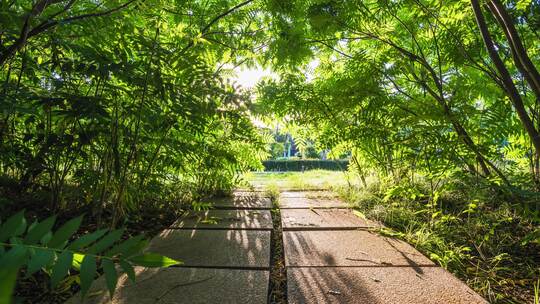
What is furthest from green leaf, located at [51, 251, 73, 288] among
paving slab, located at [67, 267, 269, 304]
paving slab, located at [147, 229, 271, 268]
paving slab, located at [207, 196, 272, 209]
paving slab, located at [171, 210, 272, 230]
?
paving slab, located at [207, 196, 272, 209]

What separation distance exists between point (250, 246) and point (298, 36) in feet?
5.72

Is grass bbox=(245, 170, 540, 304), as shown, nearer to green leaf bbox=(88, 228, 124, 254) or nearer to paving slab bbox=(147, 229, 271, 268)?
paving slab bbox=(147, 229, 271, 268)

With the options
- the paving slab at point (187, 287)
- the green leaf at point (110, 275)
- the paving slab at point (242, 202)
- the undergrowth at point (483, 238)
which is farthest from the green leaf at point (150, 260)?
the paving slab at point (242, 202)

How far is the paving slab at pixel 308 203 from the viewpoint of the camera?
3.04 metres

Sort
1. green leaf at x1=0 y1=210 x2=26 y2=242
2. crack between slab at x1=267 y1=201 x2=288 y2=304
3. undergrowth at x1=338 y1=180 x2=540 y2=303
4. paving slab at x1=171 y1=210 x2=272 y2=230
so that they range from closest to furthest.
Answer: green leaf at x1=0 y1=210 x2=26 y2=242 < crack between slab at x1=267 y1=201 x2=288 y2=304 < undergrowth at x1=338 y1=180 x2=540 y2=303 < paving slab at x1=171 y1=210 x2=272 y2=230

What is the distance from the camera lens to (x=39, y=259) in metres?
0.45

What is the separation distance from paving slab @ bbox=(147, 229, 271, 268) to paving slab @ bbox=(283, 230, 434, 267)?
156mm

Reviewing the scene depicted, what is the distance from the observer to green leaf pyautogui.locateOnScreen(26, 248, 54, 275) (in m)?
0.44

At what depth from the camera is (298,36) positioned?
2627 mm

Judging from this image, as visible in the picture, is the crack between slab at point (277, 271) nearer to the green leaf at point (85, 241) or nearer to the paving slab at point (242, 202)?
the paving slab at point (242, 202)

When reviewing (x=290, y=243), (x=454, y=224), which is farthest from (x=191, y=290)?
(x=454, y=224)

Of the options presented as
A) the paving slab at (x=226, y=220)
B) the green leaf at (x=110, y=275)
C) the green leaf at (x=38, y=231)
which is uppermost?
the green leaf at (x=38, y=231)

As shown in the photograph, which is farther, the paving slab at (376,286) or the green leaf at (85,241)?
the paving slab at (376,286)

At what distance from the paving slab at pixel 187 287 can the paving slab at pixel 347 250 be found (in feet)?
1.02
